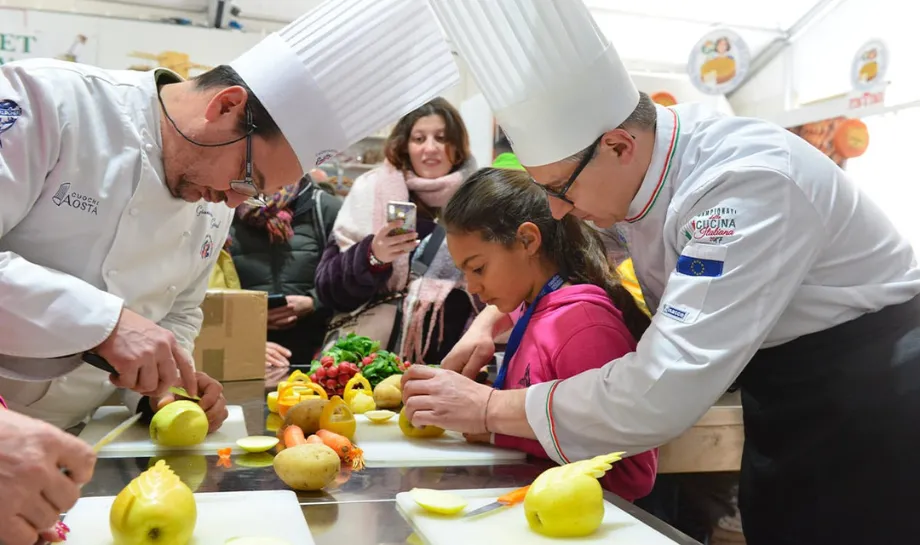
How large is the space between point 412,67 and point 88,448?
3.43 ft

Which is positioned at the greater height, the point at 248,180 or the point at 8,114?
the point at 8,114

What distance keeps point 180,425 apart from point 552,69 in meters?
0.89

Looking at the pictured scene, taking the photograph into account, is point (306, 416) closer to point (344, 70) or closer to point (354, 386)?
point (354, 386)

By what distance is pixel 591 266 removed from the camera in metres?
1.56

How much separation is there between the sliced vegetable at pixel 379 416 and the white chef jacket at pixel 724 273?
15.7 inches

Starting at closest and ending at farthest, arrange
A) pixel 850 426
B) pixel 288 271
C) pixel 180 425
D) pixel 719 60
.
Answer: pixel 850 426
pixel 180 425
pixel 288 271
pixel 719 60

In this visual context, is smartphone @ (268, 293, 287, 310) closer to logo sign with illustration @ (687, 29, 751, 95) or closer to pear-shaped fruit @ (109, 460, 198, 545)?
pear-shaped fruit @ (109, 460, 198, 545)

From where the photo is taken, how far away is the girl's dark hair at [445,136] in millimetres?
2596

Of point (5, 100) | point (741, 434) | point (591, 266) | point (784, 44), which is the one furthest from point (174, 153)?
point (784, 44)

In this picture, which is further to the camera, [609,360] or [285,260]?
[285,260]

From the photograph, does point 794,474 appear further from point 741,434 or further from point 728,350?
point 741,434

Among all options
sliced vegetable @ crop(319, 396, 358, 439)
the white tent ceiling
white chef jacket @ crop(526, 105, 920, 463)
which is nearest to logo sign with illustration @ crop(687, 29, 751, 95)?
the white tent ceiling

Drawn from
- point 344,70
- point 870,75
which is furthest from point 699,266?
point 870,75

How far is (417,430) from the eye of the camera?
1.40 m
